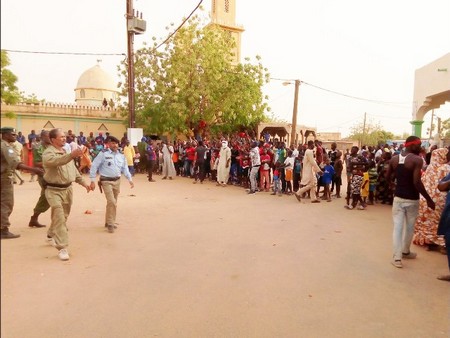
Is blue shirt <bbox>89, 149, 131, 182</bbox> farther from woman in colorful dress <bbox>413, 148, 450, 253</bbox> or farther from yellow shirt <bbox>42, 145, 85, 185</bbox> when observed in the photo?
woman in colorful dress <bbox>413, 148, 450, 253</bbox>

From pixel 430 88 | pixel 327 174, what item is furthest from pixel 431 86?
pixel 327 174

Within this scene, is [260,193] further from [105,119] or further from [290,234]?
[105,119]

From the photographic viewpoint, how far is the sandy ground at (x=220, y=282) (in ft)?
9.87

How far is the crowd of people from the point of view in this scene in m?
5.13

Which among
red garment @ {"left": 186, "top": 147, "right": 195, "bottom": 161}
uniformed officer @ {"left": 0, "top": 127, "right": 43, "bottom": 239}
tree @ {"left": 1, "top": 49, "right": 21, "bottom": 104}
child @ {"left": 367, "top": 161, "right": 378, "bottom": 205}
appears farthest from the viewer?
red garment @ {"left": 186, "top": 147, "right": 195, "bottom": 161}

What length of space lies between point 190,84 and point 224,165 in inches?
312

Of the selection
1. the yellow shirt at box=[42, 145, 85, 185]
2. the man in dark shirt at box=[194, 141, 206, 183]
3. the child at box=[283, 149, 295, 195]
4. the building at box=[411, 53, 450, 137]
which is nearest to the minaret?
the building at box=[411, 53, 450, 137]

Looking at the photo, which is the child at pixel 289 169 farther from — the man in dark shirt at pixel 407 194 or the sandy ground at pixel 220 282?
the man in dark shirt at pixel 407 194

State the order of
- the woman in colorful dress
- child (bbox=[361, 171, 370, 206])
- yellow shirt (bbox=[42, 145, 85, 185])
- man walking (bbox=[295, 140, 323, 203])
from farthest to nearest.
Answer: man walking (bbox=[295, 140, 323, 203]) < child (bbox=[361, 171, 370, 206]) < the woman in colorful dress < yellow shirt (bbox=[42, 145, 85, 185])

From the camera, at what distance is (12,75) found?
0.92m

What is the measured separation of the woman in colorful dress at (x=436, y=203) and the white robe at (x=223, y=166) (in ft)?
23.9

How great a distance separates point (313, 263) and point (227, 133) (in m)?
18.1

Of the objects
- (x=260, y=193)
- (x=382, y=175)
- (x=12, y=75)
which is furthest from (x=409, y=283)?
(x=260, y=193)

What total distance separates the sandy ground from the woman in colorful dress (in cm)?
22
